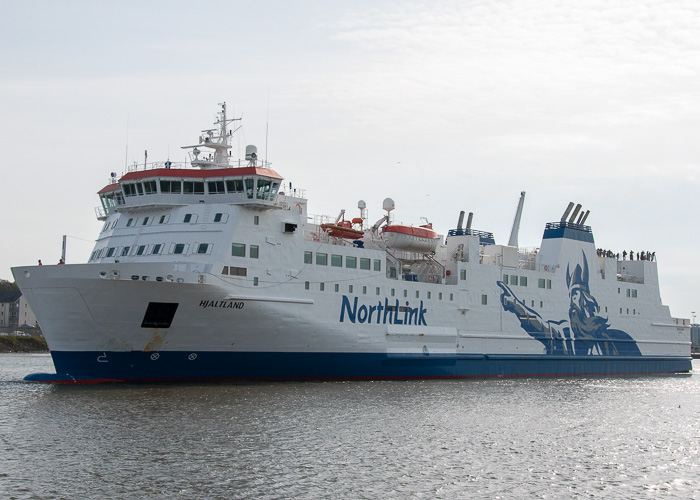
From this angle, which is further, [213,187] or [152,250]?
[213,187]

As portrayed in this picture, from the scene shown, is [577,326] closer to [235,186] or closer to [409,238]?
[409,238]

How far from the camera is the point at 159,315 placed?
26906 mm

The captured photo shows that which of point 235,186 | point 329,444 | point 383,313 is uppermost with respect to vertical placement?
point 235,186

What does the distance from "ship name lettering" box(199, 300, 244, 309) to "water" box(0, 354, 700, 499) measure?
9.27ft

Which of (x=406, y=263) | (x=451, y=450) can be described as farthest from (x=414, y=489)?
(x=406, y=263)

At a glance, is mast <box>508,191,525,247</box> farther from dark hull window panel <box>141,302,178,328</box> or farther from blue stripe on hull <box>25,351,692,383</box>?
dark hull window panel <box>141,302,178,328</box>

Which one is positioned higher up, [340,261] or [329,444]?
[340,261]

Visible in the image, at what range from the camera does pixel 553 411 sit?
1045 inches

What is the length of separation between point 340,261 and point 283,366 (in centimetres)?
522

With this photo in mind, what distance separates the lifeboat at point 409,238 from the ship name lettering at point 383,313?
2515mm

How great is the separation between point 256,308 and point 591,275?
75.5 feet

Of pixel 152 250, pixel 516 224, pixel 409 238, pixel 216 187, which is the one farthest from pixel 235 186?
pixel 516 224

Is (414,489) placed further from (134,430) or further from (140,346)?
(140,346)

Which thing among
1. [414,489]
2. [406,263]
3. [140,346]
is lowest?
[414,489]
